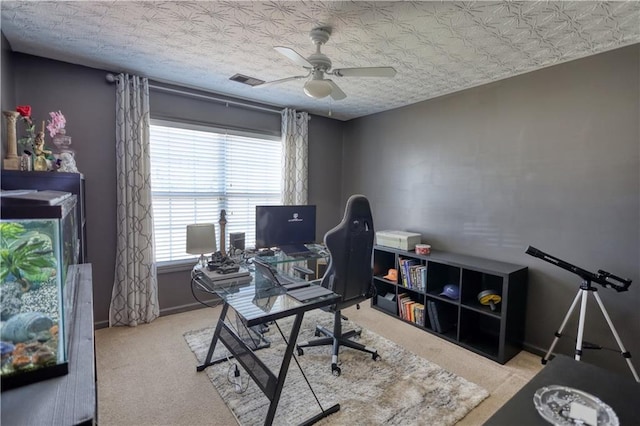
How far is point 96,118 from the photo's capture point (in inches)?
114

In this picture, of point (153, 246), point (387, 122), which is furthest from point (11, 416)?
point (387, 122)

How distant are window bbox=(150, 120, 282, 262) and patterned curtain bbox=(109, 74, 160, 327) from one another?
219 mm

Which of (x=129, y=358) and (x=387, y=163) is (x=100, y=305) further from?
(x=387, y=163)

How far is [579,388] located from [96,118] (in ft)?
12.9

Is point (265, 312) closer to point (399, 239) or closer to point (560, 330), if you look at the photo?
point (399, 239)

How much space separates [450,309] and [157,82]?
380cm

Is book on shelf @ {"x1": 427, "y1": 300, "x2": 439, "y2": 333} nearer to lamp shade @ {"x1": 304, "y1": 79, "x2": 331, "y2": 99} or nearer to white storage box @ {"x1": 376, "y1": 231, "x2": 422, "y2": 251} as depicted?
white storage box @ {"x1": 376, "y1": 231, "x2": 422, "y2": 251}

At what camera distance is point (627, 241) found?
225 centimetres

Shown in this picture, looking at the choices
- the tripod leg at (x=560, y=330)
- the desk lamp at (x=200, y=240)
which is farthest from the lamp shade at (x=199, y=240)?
the tripod leg at (x=560, y=330)

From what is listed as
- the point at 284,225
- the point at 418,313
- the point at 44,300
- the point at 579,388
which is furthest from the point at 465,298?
the point at 44,300

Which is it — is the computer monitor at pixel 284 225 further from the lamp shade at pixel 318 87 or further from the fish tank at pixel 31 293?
the fish tank at pixel 31 293

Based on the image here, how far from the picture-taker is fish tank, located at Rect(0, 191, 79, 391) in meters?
0.73

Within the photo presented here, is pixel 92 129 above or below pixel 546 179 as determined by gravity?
above

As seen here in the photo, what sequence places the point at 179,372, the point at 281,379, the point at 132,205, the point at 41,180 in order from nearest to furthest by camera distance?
the point at 281,379, the point at 41,180, the point at 179,372, the point at 132,205
